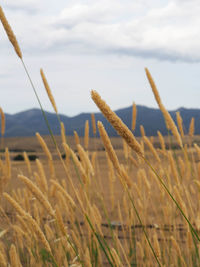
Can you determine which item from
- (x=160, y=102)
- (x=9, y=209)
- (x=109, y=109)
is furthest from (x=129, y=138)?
(x=9, y=209)

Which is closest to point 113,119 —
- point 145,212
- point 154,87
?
point 154,87

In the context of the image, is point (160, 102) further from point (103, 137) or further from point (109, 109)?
point (109, 109)

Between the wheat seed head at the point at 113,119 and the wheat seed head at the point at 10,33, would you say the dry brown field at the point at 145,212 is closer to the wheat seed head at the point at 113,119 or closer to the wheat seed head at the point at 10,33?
the wheat seed head at the point at 113,119

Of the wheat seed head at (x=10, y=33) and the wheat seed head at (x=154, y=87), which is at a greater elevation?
the wheat seed head at (x=10, y=33)

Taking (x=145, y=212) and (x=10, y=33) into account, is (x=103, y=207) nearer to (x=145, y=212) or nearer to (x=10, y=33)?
(x=10, y=33)

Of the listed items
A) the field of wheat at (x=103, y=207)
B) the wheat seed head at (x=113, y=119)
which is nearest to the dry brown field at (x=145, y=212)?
the field of wheat at (x=103, y=207)

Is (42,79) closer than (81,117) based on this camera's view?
Yes

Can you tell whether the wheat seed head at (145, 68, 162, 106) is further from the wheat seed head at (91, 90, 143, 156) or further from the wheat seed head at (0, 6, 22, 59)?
the wheat seed head at (91, 90, 143, 156)

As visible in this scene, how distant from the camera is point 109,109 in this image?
91cm

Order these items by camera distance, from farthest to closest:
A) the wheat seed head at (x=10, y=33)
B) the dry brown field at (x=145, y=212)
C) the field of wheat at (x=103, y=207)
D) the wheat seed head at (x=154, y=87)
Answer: the dry brown field at (x=145, y=212) → the wheat seed head at (x=154, y=87) → the wheat seed head at (x=10, y=33) → the field of wheat at (x=103, y=207)

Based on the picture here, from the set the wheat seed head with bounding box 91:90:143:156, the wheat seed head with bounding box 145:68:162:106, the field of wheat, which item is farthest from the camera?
the wheat seed head with bounding box 145:68:162:106

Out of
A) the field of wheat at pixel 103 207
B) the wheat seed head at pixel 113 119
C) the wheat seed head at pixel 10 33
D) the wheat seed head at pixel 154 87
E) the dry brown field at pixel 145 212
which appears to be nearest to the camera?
the wheat seed head at pixel 113 119

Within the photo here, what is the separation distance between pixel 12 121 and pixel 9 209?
196 m

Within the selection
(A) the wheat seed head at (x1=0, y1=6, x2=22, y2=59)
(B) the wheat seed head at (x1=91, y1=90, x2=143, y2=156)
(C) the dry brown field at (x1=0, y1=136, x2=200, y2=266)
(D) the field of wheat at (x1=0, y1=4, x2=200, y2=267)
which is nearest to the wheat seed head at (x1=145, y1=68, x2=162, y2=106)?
(D) the field of wheat at (x1=0, y1=4, x2=200, y2=267)
